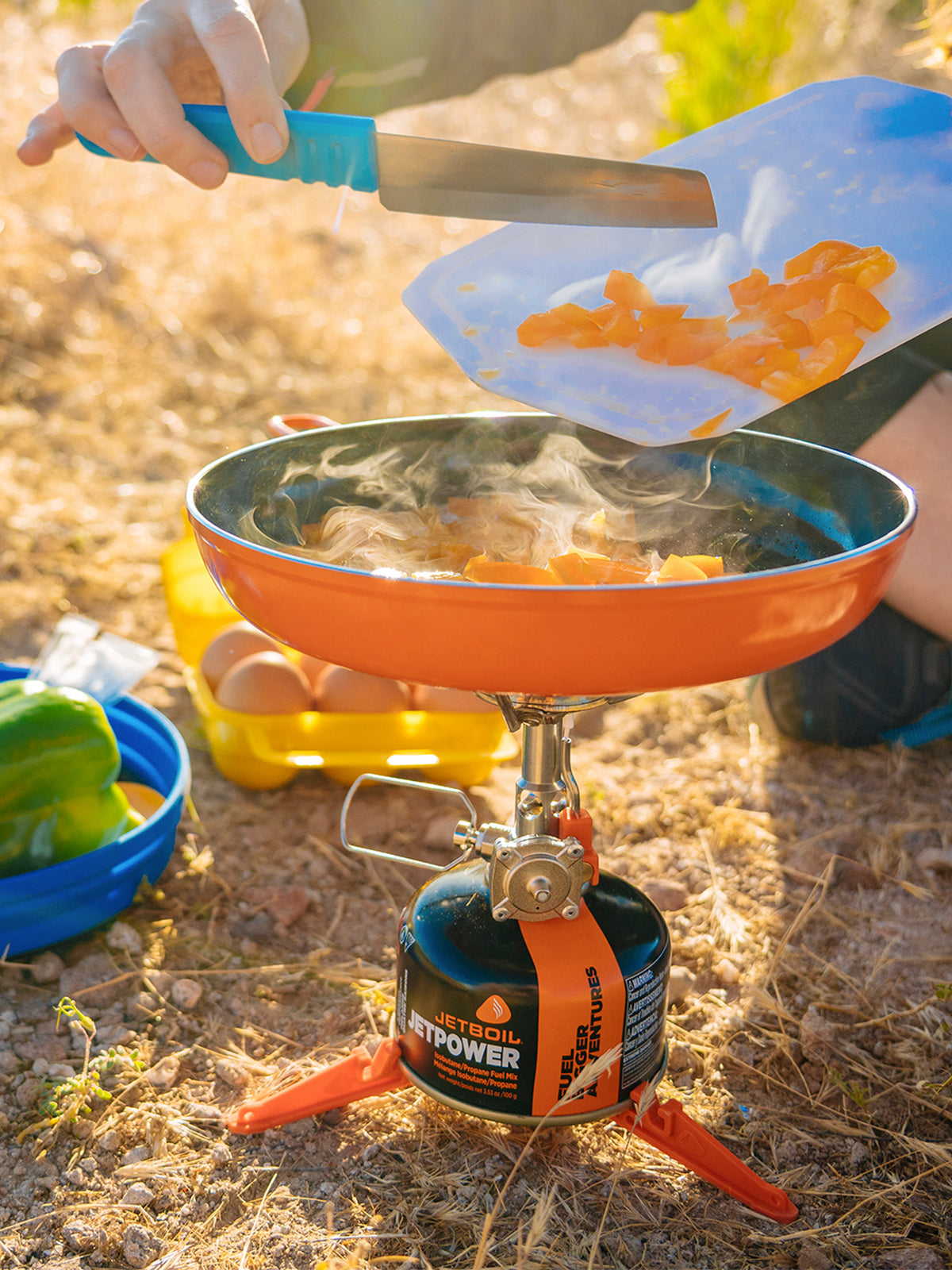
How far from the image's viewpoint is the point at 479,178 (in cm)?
127

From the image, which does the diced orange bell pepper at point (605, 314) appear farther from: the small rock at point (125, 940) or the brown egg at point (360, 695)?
the small rock at point (125, 940)

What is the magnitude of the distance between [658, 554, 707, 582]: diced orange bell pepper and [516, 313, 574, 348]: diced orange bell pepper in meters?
0.48

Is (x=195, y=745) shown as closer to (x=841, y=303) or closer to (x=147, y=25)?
(x=147, y=25)

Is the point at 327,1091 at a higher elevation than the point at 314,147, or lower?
lower

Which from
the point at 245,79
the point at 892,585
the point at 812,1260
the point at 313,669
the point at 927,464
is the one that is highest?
the point at 245,79

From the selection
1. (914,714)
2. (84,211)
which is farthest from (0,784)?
(84,211)

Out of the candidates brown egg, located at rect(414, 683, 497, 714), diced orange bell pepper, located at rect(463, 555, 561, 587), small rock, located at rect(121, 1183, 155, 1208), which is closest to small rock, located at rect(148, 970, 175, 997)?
small rock, located at rect(121, 1183, 155, 1208)

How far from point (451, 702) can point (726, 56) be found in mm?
5389

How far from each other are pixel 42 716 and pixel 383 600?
3.30 ft

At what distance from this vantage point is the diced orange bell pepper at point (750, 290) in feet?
5.33

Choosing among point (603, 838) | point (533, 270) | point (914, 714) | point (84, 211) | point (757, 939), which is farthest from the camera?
point (84, 211)

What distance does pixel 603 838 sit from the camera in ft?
7.25

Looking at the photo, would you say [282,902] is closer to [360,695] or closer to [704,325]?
[360,695]

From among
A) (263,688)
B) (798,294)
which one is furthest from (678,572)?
(263,688)
